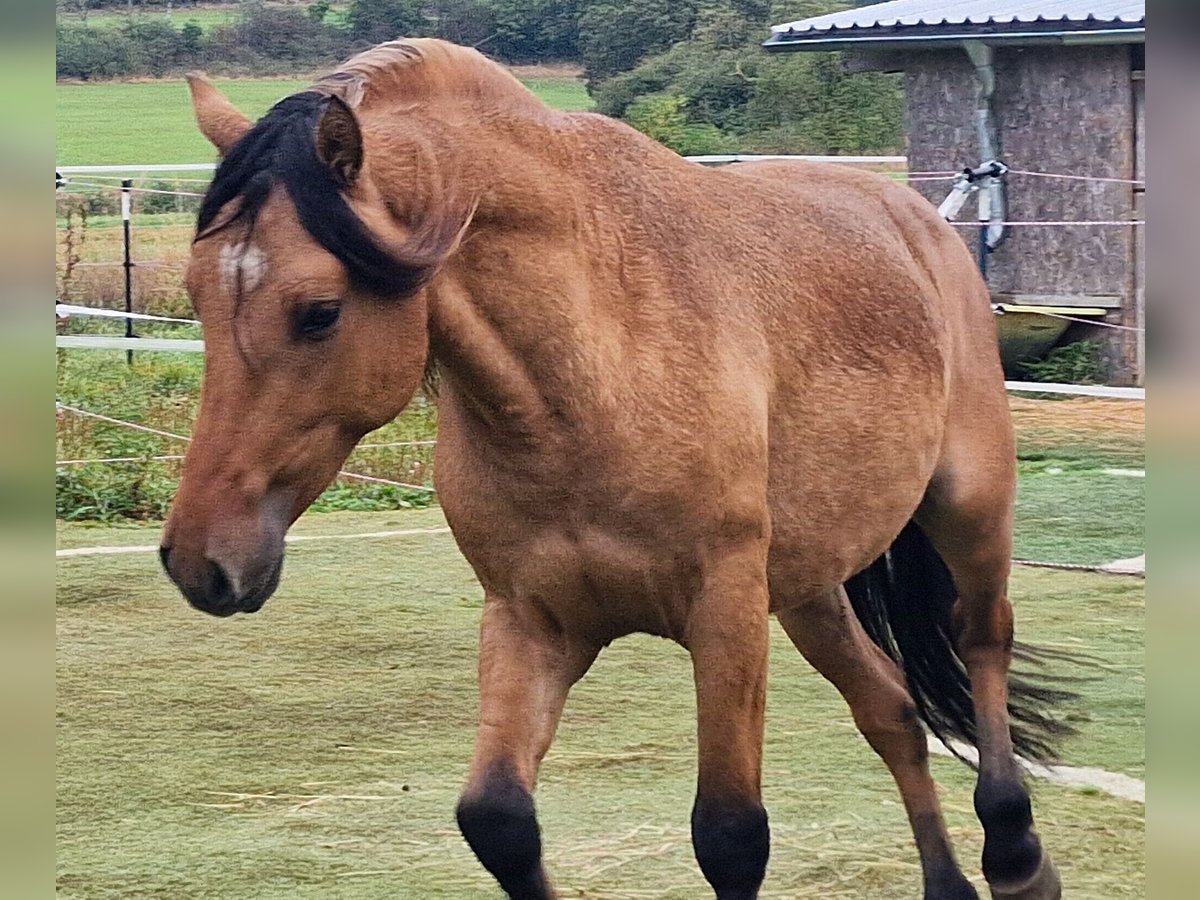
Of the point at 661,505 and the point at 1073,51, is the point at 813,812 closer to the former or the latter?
the point at 661,505

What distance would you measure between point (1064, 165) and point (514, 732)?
11.0 meters

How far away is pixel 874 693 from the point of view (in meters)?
3.98

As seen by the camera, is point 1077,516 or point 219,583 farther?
point 1077,516

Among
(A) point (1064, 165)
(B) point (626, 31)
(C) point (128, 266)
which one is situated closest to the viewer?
(C) point (128, 266)

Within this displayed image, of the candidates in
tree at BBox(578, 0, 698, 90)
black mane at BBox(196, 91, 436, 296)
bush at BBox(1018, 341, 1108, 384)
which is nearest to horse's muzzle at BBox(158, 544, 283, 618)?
black mane at BBox(196, 91, 436, 296)

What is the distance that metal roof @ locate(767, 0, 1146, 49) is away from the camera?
39.9 feet

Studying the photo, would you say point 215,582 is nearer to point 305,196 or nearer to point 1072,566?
point 305,196

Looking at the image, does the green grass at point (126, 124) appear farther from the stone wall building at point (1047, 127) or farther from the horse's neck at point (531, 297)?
the horse's neck at point (531, 297)

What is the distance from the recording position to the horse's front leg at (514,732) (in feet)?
9.91

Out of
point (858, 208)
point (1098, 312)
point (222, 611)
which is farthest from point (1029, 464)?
point (222, 611)

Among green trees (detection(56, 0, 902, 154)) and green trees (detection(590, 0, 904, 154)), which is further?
green trees (detection(590, 0, 904, 154))

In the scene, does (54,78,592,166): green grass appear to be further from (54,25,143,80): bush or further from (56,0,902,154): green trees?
(56,0,902,154): green trees

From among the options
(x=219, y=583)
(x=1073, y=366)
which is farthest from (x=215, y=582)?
(x=1073, y=366)
